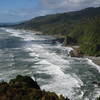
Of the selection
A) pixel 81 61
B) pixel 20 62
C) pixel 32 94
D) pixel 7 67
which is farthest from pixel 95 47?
pixel 32 94

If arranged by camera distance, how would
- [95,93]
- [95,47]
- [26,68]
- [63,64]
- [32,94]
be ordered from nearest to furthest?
[32,94], [95,93], [26,68], [63,64], [95,47]

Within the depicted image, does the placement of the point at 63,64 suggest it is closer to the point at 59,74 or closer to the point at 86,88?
the point at 59,74

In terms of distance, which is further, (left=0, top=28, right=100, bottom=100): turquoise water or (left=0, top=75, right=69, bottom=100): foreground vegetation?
(left=0, top=28, right=100, bottom=100): turquoise water

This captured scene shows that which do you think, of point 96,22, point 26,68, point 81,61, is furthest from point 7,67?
point 96,22

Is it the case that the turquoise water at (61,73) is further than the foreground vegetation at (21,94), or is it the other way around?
the turquoise water at (61,73)

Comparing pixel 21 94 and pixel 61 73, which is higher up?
pixel 21 94

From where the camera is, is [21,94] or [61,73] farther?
[61,73]

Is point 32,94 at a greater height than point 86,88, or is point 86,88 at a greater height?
point 32,94

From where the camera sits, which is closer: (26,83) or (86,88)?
(26,83)

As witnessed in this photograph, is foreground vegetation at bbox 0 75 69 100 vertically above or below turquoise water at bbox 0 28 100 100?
above

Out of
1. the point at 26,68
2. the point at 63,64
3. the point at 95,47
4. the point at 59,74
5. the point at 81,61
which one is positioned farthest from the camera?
the point at 95,47

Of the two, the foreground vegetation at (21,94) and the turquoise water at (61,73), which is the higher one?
the foreground vegetation at (21,94)
